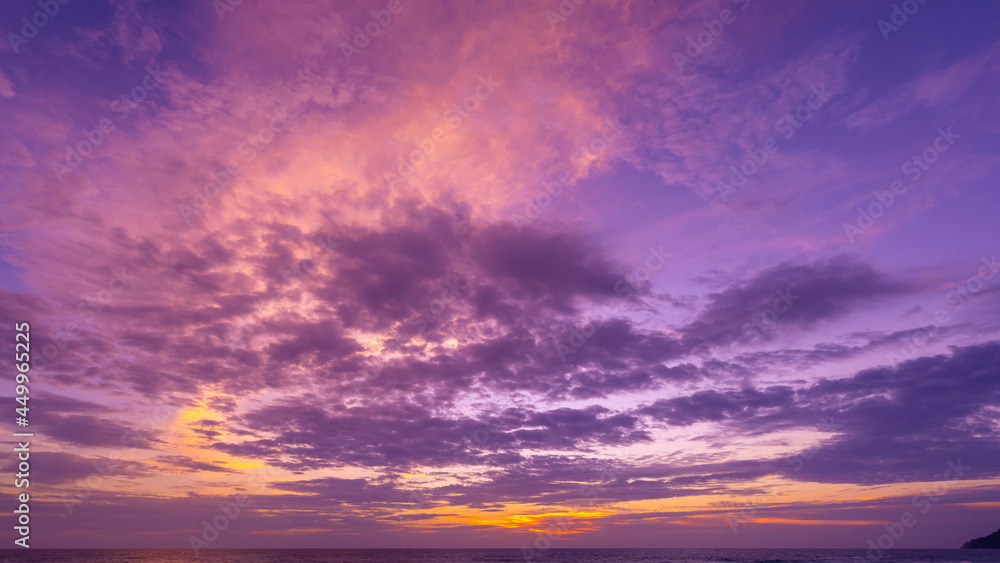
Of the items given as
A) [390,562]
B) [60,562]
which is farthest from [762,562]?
[60,562]

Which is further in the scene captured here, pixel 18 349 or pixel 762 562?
pixel 762 562

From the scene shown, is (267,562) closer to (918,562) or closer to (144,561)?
(144,561)

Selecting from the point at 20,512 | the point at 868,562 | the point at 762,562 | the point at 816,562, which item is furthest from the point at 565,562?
the point at 20,512

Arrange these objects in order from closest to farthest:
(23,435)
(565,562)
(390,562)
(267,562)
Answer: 1. (23,435)
2. (565,562)
3. (267,562)
4. (390,562)

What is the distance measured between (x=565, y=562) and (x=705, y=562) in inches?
1460

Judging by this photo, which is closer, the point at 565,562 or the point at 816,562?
the point at 816,562

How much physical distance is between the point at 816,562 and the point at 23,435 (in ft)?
549

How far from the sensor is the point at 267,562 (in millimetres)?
161250

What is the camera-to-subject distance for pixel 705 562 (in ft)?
475

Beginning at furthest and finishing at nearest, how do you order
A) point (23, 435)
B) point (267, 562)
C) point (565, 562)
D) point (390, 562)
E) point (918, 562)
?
point (390, 562)
point (267, 562)
point (565, 562)
point (918, 562)
point (23, 435)

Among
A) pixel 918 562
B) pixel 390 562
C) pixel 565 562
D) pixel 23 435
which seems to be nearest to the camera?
pixel 23 435

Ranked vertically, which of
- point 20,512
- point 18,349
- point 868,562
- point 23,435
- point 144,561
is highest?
point 18,349

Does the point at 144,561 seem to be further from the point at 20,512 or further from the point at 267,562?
the point at 20,512

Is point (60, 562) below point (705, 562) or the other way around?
the other way around
